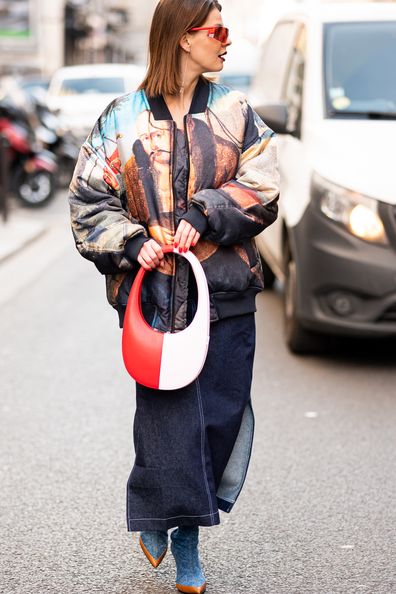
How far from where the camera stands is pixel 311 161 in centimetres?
677

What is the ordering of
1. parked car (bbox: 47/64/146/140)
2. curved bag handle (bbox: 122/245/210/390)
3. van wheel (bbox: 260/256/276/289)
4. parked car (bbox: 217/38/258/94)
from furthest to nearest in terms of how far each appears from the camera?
parked car (bbox: 217/38/258/94) → parked car (bbox: 47/64/146/140) → van wheel (bbox: 260/256/276/289) → curved bag handle (bbox: 122/245/210/390)

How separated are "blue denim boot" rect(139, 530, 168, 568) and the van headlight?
10.3 feet

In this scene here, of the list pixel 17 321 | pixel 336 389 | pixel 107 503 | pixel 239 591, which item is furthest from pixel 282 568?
pixel 17 321

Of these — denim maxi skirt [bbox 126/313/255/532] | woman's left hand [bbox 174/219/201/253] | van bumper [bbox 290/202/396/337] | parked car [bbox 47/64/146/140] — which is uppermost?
woman's left hand [bbox 174/219/201/253]

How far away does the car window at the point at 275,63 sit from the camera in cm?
841

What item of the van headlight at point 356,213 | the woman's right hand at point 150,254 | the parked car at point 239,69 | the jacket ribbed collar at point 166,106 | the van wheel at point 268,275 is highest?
the jacket ribbed collar at point 166,106

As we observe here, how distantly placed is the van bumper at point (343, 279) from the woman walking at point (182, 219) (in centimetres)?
292

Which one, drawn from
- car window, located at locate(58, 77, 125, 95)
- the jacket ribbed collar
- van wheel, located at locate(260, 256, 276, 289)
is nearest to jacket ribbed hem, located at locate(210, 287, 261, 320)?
the jacket ribbed collar

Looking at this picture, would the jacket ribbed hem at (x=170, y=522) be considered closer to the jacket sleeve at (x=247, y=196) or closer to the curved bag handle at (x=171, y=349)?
the curved bag handle at (x=171, y=349)

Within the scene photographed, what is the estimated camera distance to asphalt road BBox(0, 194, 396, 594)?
3850 millimetres

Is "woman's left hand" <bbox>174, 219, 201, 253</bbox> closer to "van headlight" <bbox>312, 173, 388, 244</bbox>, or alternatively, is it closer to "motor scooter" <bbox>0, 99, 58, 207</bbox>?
"van headlight" <bbox>312, 173, 388, 244</bbox>

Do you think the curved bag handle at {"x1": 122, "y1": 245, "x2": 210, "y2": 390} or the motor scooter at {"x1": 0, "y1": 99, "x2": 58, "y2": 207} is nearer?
the curved bag handle at {"x1": 122, "y1": 245, "x2": 210, "y2": 390}

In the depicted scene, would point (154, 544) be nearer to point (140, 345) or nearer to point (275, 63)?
point (140, 345)

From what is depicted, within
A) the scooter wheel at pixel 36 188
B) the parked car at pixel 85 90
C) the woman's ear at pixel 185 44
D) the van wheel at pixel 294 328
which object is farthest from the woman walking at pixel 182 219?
the parked car at pixel 85 90
